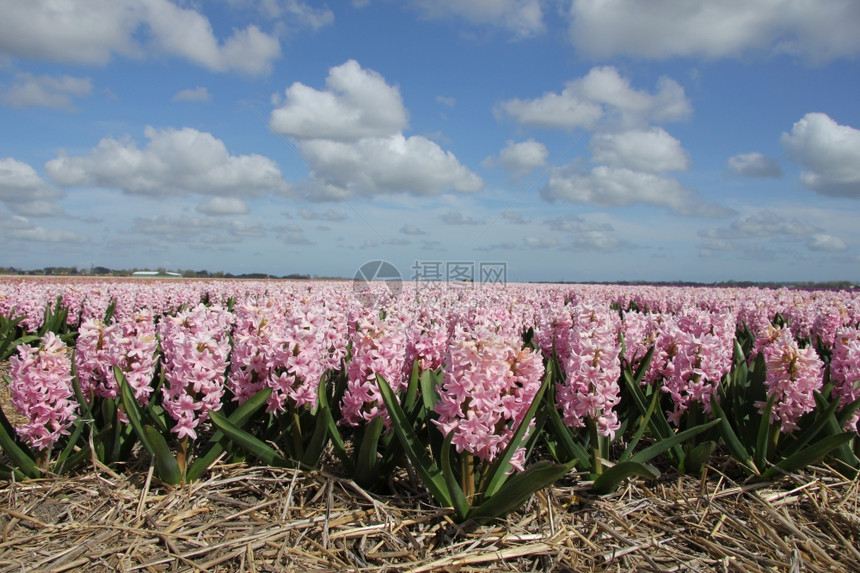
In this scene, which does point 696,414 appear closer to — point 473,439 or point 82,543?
point 473,439

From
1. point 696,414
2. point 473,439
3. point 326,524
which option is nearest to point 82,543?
point 326,524

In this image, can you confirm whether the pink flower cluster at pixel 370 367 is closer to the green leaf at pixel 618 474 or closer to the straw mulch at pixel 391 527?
the straw mulch at pixel 391 527

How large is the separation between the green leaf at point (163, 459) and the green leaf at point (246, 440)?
1.05 feet

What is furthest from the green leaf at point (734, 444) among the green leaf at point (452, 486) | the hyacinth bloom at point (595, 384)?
the green leaf at point (452, 486)

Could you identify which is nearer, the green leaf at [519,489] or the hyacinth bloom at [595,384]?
the green leaf at [519,489]

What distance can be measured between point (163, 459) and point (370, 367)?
1445 millimetres

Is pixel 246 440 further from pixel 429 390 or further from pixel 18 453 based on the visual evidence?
pixel 18 453

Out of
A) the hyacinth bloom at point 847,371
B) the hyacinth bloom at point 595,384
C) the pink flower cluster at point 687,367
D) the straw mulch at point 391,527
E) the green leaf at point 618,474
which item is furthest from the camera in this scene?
the pink flower cluster at point 687,367

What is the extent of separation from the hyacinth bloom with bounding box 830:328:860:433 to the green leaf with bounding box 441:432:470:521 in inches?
112

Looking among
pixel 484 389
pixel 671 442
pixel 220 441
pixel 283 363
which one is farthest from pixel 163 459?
pixel 671 442

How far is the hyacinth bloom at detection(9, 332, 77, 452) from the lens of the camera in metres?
3.32

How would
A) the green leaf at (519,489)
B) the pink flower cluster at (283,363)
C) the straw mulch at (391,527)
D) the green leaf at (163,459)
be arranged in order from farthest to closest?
the pink flower cluster at (283,363) → the green leaf at (163,459) → the straw mulch at (391,527) → the green leaf at (519,489)

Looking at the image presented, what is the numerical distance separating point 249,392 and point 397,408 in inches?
45.8

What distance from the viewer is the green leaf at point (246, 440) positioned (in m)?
3.18
